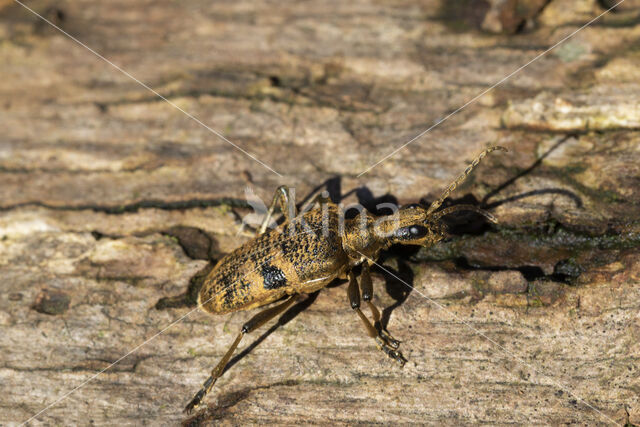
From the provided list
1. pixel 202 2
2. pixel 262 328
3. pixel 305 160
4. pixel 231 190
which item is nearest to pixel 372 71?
pixel 305 160

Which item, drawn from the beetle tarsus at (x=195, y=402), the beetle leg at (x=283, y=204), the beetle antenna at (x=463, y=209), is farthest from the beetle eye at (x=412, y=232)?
the beetle tarsus at (x=195, y=402)

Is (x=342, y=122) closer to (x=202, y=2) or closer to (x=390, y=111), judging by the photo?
(x=390, y=111)

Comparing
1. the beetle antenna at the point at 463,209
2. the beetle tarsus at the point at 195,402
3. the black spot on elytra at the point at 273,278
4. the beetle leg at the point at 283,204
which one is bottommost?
the beetle tarsus at the point at 195,402

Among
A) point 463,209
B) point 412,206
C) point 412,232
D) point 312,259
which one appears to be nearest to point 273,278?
point 312,259

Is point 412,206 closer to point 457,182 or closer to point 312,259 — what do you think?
point 457,182

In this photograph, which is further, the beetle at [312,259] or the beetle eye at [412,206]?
the beetle eye at [412,206]

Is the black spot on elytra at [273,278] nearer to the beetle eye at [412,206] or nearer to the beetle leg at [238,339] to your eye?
the beetle leg at [238,339]

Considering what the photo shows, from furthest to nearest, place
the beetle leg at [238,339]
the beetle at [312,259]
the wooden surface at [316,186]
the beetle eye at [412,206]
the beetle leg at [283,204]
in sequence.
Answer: the beetle leg at [283,204], the beetle eye at [412,206], the beetle at [312,259], the beetle leg at [238,339], the wooden surface at [316,186]
